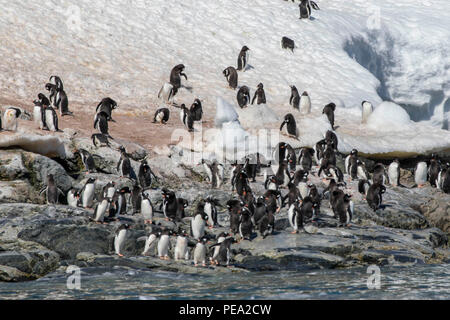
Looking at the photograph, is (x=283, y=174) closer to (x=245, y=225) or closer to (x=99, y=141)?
(x=245, y=225)

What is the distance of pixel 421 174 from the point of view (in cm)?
2170

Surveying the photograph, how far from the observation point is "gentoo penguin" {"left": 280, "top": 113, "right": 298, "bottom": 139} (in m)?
22.3

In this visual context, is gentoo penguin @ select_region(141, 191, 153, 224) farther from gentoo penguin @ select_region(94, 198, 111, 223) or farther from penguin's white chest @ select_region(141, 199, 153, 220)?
gentoo penguin @ select_region(94, 198, 111, 223)

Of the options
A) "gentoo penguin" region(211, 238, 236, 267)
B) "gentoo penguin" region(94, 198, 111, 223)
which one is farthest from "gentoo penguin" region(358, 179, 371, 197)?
"gentoo penguin" region(94, 198, 111, 223)

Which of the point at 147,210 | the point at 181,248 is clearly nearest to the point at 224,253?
the point at 181,248

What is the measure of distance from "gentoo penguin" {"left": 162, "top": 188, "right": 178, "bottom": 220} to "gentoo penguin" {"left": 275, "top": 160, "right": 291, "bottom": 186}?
3.75m

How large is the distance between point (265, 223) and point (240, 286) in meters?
3.30

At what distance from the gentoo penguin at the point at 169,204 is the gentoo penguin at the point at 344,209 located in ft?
11.7

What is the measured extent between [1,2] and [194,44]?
7207 millimetres

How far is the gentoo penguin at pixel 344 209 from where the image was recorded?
1683cm

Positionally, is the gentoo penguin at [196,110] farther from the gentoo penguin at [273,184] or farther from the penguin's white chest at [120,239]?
the penguin's white chest at [120,239]

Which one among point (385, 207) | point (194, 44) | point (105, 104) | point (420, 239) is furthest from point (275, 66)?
point (420, 239)

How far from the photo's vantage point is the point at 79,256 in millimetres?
14281

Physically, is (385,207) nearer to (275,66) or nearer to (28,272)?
(28,272)
